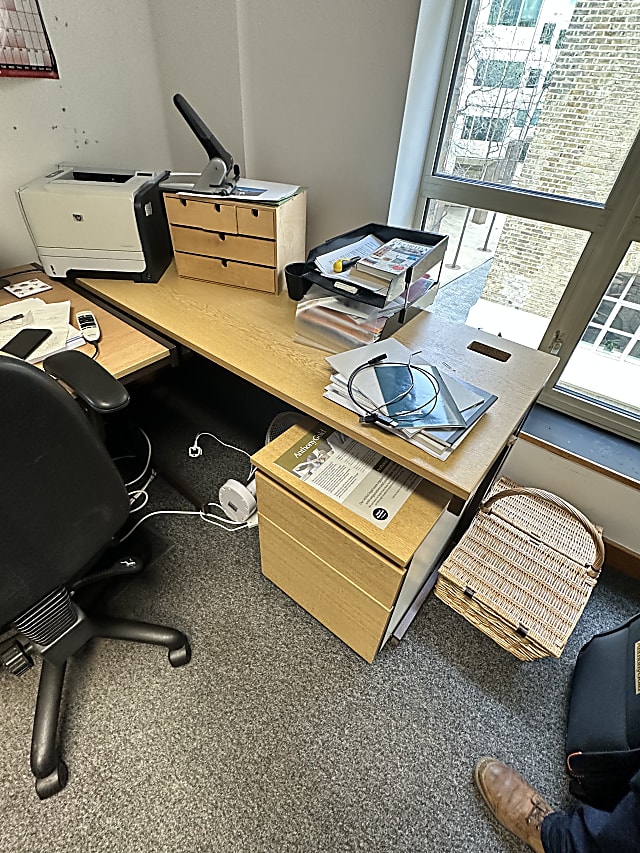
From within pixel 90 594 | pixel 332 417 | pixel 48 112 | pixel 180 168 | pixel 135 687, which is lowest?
pixel 135 687

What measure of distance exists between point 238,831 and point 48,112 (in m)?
2.23

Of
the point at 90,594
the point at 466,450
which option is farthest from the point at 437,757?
the point at 90,594

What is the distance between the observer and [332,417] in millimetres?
989

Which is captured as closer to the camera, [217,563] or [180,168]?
[217,563]

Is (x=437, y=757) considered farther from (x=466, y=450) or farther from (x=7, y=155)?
(x=7, y=155)

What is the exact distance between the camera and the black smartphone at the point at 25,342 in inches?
41.8

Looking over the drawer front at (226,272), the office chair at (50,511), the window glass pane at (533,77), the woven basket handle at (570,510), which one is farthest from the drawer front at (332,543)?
the window glass pane at (533,77)

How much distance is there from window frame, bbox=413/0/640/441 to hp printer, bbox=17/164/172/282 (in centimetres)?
97

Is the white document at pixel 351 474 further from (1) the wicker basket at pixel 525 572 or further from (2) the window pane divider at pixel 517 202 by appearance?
(2) the window pane divider at pixel 517 202

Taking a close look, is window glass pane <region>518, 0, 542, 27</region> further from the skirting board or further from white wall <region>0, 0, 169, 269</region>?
the skirting board

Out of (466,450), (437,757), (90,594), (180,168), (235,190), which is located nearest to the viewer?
(466,450)

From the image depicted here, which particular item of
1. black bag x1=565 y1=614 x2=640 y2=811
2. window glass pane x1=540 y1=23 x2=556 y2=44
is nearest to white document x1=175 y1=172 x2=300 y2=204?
window glass pane x1=540 y1=23 x2=556 y2=44

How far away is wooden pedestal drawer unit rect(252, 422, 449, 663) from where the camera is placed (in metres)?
0.93

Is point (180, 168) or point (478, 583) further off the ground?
point (180, 168)
